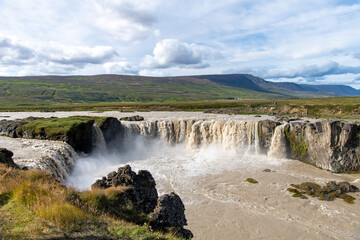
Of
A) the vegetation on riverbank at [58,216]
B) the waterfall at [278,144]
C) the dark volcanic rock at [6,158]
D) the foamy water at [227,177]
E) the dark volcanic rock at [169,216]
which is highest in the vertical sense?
the vegetation on riverbank at [58,216]

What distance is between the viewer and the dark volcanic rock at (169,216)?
1059 centimetres

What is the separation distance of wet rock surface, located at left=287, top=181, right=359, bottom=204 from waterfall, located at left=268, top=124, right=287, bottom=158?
11.7 metres

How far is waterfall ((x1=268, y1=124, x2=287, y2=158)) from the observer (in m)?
37.0

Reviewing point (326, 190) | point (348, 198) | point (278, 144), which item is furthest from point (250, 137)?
point (348, 198)

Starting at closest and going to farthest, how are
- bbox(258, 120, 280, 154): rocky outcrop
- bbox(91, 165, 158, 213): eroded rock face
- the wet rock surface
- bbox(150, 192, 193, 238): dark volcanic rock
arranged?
bbox(150, 192, 193, 238): dark volcanic rock, bbox(91, 165, 158, 213): eroded rock face, the wet rock surface, bbox(258, 120, 280, 154): rocky outcrop

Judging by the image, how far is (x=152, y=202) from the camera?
13250 mm

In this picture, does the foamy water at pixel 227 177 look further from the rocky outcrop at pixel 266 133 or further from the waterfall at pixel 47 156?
the waterfall at pixel 47 156

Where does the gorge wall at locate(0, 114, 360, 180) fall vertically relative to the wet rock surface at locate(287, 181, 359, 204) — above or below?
above

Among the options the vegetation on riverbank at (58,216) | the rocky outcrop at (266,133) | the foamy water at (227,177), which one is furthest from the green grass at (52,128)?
the rocky outcrop at (266,133)

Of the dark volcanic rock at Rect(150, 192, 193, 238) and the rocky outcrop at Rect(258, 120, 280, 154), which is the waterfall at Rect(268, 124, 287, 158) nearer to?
the rocky outcrop at Rect(258, 120, 280, 154)

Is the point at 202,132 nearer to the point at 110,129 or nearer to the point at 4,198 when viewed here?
the point at 110,129

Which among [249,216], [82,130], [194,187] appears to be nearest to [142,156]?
[82,130]

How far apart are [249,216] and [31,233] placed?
17267 mm

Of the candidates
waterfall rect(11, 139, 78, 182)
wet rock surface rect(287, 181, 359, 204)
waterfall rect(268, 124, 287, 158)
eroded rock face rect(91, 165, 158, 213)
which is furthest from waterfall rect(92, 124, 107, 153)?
wet rock surface rect(287, 181, 359, 204)
